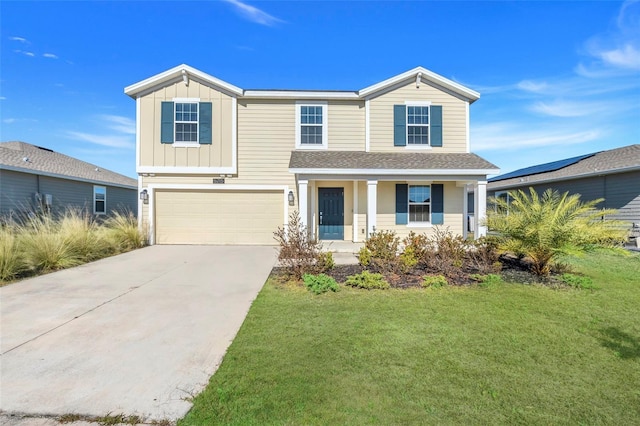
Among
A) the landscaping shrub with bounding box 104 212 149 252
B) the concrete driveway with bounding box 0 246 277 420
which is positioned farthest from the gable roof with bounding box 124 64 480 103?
the concrete driveway with bounding box 0 246 277 420

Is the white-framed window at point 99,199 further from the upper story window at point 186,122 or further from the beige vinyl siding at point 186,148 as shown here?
the upper story window at point 186,122

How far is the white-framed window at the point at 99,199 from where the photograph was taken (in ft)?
56.9

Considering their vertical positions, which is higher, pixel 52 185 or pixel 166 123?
pixel 166 123

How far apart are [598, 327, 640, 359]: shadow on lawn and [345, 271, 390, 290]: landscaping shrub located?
10.5 ft

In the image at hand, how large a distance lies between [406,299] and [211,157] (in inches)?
377

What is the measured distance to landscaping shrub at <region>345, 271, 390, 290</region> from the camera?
6126 millimetres

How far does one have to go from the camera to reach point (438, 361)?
323 centimetres

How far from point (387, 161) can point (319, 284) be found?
21.9 feet

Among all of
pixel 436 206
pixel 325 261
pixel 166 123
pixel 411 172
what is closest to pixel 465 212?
pixel 436 206

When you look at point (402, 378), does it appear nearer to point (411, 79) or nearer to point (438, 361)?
point (438, 361)

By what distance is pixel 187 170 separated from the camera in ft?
39.4

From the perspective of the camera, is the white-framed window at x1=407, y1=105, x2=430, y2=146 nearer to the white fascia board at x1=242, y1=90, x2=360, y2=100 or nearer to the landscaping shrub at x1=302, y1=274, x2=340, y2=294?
the white fascia board at x1=242, y1=90, x2=360, y2=100

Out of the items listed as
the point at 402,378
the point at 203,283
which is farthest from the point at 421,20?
the point at 402,378

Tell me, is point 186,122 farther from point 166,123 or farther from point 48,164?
point 48,164
